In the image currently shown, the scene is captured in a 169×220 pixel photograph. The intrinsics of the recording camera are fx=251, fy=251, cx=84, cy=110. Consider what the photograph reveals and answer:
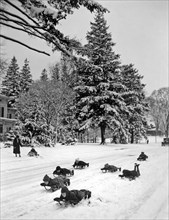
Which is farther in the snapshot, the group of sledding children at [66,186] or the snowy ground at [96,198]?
the group of sledding children at [66,186]

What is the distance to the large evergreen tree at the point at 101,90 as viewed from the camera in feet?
111

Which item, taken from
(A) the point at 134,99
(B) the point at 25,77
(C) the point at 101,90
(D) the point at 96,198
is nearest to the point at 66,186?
(D) the point at 96,198

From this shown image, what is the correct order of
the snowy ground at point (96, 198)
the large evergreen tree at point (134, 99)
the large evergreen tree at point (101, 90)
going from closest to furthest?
1. the snowy ground at point (96, 198)
2. the large evergreen tree at point (101, 90)
3. the large evergreen tree at point (134, 99)

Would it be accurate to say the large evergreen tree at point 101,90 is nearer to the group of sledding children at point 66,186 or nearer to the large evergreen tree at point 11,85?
the group of sledding children at point 66,186

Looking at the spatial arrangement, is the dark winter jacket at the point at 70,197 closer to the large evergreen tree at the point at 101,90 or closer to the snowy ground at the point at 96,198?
the snowy ground at the point at 96,198

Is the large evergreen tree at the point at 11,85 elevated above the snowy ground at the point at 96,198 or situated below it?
above

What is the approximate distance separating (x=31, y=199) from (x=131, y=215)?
3696 millimetres

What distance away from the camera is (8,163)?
18.0m

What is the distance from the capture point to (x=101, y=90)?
115ft

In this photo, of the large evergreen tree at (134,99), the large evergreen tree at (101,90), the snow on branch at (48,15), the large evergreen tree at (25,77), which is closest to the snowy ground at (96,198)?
the snow on branch at (48,15)

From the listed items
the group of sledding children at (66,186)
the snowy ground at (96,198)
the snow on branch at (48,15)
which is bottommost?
the snowy ground at (96,198)

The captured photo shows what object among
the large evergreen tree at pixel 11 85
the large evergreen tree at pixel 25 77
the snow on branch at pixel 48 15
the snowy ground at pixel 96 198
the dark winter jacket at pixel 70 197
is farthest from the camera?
the large evergreen tree at pixel 25 77

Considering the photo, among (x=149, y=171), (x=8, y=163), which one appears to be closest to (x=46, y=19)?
(x=149, y=171)

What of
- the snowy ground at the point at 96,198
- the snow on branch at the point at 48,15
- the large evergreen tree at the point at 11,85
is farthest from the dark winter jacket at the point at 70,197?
the large evergreen tree at the point at 11,85
